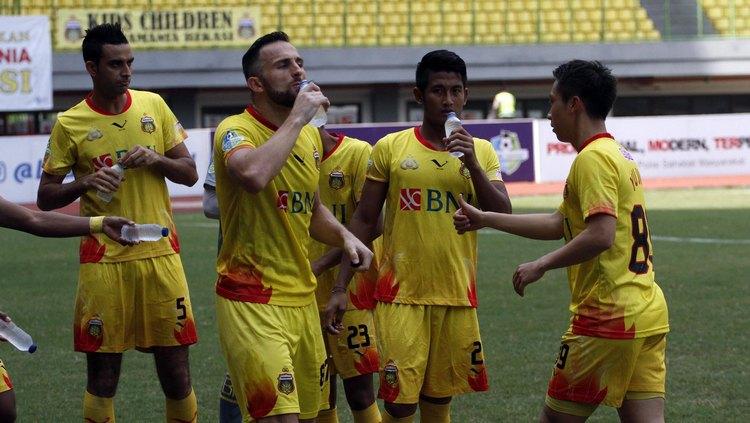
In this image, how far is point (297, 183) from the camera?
559 cm

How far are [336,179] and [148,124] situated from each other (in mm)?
1100

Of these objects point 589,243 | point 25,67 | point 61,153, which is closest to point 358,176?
point 61,153

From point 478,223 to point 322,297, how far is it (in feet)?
4.60

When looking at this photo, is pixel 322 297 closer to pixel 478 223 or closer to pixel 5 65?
pixel 478 223

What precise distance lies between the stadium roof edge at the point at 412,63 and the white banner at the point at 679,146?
5164mm

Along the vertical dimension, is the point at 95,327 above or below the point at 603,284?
below

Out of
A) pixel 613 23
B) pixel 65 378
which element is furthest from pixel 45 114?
pixel 65 378

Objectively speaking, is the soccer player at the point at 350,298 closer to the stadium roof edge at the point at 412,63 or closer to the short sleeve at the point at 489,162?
the short sleeve at the point at 489,162

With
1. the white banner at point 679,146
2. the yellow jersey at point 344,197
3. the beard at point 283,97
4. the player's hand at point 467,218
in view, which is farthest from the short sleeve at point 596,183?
the white banner at point 679,146

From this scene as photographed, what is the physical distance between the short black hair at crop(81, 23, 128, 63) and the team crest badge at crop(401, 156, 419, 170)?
178 cm

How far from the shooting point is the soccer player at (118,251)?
691 cm

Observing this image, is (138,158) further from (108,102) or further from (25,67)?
(25,67)

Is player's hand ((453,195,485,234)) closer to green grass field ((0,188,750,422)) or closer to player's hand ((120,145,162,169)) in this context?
player's hand ((120,145,162,169))

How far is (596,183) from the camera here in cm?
549
